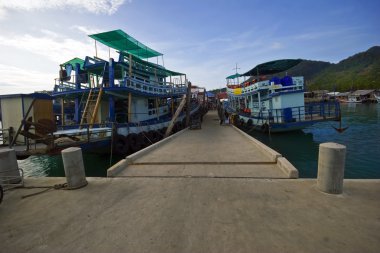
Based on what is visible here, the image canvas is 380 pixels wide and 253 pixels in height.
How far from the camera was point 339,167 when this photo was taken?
427cm

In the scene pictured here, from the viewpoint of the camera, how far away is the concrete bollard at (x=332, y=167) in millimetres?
4270

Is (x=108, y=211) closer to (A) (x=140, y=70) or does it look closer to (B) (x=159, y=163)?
(B) (x=159, y=163)

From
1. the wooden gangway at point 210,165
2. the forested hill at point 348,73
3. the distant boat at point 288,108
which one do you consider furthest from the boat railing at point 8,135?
the forested hill at point 348,73

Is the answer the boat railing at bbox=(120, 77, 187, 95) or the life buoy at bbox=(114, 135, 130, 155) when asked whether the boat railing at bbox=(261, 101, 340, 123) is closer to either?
the boat railing at bbox=(120, 77, 187, 95)

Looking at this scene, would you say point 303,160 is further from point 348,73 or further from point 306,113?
point 348,73

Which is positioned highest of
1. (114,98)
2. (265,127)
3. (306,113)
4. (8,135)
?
(114,98)

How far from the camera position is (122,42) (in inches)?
687

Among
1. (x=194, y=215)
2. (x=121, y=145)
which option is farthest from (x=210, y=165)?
(x=121, y=145)

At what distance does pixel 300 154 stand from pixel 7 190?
527 inches

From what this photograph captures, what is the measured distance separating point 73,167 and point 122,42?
14.9 meters

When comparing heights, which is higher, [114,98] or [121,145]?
[114,98]

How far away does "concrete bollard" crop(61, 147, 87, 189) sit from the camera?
16.8ft

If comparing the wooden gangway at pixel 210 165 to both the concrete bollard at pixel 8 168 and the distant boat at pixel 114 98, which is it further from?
the distant boat at pixel 114 98

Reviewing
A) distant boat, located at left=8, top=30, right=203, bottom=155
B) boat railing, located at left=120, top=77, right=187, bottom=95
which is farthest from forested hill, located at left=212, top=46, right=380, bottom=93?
distant boat, located at left=8, top=30, right=203, bottom=155
